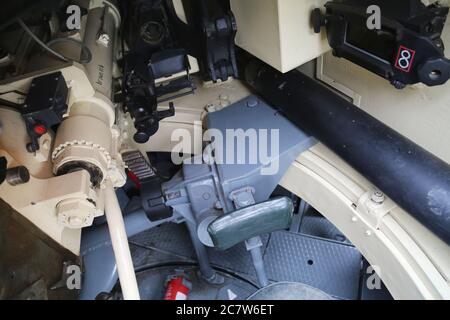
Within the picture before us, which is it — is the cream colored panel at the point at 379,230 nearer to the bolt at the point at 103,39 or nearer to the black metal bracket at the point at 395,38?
the black metal bracket at the point at 395,38

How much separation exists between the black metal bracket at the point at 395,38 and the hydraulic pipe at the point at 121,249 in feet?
2.46

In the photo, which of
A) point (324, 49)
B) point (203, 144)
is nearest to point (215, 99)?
point (203, 144)

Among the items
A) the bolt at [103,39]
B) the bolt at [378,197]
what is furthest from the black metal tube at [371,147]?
the bolt at [103,39]

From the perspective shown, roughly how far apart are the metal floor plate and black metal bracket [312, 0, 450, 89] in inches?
37.1

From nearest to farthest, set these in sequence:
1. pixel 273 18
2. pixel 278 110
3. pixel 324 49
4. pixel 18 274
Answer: pixel 18 274 → pixel 273 18 → pixel 324 49 → pixel 278 110

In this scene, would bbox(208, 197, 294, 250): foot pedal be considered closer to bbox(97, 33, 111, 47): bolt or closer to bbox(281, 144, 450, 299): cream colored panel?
bbox(281, 144, 450, 299): cream colored panel

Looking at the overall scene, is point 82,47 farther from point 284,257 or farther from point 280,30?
point 284,257

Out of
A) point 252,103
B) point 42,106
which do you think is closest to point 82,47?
point 42,106

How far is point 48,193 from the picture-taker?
833 millimetres

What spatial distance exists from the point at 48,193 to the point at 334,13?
2.75ft

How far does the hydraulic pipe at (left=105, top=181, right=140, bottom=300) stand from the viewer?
906 mm

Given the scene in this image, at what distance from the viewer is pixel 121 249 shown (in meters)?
0.95

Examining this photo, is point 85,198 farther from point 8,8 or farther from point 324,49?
point 324,49

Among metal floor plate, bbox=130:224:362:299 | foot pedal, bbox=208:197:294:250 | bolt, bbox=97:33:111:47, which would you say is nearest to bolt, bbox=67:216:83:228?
foot pedal, bbox=208:197:294:250
